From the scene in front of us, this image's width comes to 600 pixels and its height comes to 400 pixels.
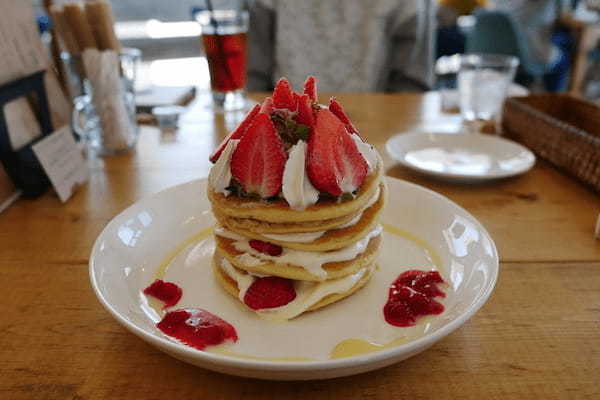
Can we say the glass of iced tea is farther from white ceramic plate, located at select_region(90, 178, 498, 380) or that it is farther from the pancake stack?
the pancake stack

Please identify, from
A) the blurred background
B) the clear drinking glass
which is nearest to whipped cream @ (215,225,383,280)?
the clear drinking glass

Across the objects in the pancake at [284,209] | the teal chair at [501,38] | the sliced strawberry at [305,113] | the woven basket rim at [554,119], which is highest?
the sliced strawberry at [305,113]

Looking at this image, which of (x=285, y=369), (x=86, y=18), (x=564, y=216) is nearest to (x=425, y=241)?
(x=564, y=216)

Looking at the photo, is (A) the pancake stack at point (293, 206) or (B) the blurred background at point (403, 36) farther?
(B) the blurred background at point (403, 36)

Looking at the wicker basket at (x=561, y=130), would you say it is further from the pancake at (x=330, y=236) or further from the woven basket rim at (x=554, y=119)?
the pancake at (x=330, y=236)

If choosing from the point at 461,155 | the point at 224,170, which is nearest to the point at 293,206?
the point at 224,170

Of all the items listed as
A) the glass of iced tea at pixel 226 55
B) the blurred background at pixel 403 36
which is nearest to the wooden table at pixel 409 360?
the glass of iced tea at pixel 226 55

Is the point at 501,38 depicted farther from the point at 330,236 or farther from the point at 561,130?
the point at 330,236
